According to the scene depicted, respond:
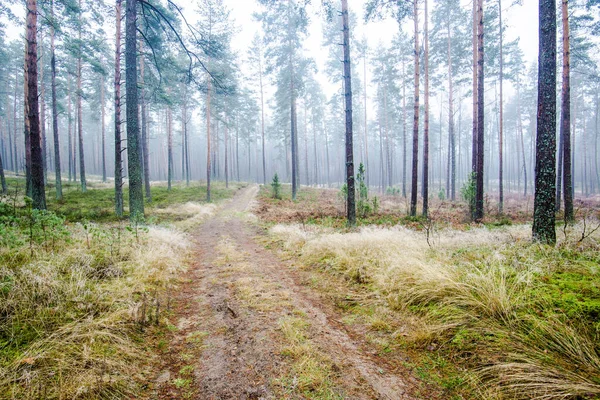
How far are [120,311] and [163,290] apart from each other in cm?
137

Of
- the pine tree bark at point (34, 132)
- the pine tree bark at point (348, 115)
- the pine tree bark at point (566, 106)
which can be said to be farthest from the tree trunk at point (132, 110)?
the pine tree bark at point (566, 106)

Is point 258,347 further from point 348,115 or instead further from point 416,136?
point 416,136

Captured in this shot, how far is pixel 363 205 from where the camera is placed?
12.2 meters

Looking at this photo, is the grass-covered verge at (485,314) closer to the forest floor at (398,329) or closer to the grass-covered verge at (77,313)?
the forest floor at (398,329)

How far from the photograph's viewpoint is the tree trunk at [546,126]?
5.00 m

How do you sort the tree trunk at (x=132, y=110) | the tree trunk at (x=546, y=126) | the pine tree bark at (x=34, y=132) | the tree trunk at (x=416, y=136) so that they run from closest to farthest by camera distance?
the tree trunk at (x=546, y=126) < the pine tree bark at (x=34, y=132) < the tree trunk at (x=132, y=110) < the tree trunk at (x=416, y=136)

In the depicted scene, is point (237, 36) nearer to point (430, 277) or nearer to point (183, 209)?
point (183, 209)

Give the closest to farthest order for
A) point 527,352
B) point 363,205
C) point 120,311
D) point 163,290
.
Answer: point 527,352, point 120,311, point 163,290, point 363,205

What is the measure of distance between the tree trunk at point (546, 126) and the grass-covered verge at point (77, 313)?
731cm

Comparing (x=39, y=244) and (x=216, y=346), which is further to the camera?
(x=39, y=244)

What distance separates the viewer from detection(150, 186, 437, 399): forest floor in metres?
2.41

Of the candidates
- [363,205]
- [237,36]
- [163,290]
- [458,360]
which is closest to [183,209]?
[363,205]

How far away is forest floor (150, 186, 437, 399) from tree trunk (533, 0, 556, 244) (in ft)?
16.0

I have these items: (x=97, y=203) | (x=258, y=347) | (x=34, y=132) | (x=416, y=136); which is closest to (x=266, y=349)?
(x=258, y=347)
